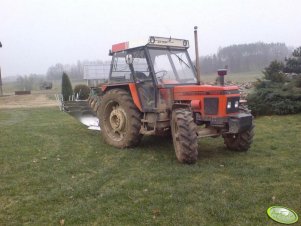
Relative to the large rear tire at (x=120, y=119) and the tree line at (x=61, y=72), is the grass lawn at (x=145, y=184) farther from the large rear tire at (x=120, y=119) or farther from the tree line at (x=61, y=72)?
the tree line at (x=61, y=72)

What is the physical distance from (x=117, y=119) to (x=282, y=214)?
4.97 meters

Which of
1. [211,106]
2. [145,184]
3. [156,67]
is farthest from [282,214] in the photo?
[156,67]

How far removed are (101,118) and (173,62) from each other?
2402mm

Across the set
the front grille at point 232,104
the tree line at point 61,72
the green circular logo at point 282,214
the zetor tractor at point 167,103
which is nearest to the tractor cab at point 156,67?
the zetor tractor at point 167,103

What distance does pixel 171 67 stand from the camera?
808 cm

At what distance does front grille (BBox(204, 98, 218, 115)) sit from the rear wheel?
0.93m

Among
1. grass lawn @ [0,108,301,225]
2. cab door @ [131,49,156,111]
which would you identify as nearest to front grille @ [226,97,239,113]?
grass lawn @ [0,108,301,225]

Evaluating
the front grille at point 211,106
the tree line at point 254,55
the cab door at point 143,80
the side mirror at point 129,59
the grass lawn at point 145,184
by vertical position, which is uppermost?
the tree line at point 254,55

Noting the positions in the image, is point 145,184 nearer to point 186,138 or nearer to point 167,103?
point 186,138

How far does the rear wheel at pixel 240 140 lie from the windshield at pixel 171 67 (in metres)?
1.49

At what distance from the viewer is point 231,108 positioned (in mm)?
6961

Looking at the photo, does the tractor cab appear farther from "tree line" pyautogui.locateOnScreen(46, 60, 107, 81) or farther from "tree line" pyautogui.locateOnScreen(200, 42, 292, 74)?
"tree line" pyautogui.locateOnScreen(46, 60, 107, 81)

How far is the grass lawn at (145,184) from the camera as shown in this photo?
4609 millimetres

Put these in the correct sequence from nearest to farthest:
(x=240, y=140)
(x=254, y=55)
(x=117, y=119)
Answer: (x=240, y=140) → (x=117, y=119) → (x=254, y=55)
